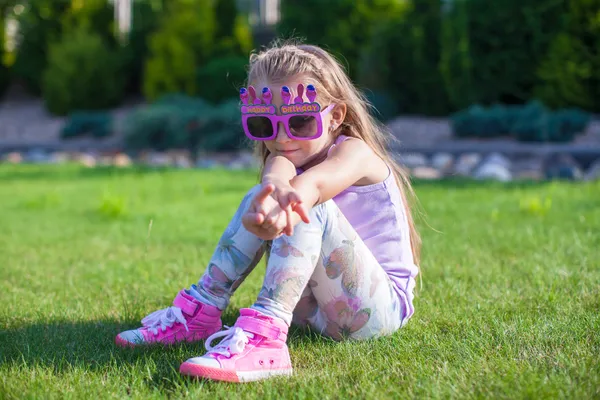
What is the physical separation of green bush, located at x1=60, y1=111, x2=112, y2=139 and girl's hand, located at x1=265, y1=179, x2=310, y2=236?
1167 centimetres

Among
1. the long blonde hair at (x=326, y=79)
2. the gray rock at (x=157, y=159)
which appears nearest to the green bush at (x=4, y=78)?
the gray rock at (x=157, y=159)

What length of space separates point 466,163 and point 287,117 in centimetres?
641

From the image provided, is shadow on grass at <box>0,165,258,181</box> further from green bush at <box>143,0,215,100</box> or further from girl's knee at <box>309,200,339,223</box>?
green bush at <box>143,0,215,100</box>

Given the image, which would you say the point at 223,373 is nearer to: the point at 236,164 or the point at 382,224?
the point at 382,224

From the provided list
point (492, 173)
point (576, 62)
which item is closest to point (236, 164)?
point (492, 173)

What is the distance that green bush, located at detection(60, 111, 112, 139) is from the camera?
13039 mm

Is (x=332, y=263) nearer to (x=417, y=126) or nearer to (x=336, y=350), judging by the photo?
(x=336, y=350)

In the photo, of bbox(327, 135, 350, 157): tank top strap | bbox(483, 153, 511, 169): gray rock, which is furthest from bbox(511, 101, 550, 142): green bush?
bbox(327, 135, 350, 157): tank top strap

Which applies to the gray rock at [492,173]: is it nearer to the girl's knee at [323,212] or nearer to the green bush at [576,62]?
the green bush at [576,62]

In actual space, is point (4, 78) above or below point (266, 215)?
below

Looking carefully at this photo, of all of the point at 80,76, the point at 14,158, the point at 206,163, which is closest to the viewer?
the point at 206,163

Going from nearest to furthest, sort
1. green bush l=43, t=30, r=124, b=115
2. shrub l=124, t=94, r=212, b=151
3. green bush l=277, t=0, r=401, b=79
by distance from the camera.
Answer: shrub l=124, t=94, r=212, b=151 < green bush l=277, t=0, r=401, b=79 < green bush l=43, t=30, r=124, b=115

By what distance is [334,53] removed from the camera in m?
6.96

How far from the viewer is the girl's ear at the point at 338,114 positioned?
7.88ft
